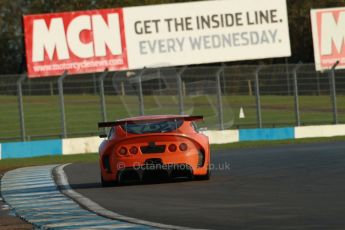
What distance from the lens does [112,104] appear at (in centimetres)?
3697

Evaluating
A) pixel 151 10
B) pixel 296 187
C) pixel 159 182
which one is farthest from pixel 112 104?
pixel 296 187

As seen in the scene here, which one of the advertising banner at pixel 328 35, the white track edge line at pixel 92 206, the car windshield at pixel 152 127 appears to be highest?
the advertising banner at pixel 328 35

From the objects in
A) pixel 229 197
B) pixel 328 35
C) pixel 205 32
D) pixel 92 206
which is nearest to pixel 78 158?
pixel 205 32

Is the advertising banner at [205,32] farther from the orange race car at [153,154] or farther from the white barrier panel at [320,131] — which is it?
the orange race car at [153,154]

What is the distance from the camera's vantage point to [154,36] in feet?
124

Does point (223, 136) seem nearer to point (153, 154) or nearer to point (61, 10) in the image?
point (153, 154)

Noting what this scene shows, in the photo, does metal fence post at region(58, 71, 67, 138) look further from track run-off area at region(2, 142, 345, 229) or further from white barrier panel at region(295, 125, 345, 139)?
track run-off area at region(2, 142, 345, 229)

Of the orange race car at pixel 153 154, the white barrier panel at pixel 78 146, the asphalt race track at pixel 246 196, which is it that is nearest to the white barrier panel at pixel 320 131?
the white barrier panel at pixel 78 146

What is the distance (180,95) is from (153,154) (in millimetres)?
17171

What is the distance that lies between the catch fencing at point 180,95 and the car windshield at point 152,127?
1501 cm

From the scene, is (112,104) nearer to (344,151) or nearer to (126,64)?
(126,64)

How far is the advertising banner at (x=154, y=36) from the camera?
36.3 metres

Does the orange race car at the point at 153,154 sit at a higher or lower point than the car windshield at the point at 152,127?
lower

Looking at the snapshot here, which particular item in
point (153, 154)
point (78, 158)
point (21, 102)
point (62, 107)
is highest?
point (21, 102)
